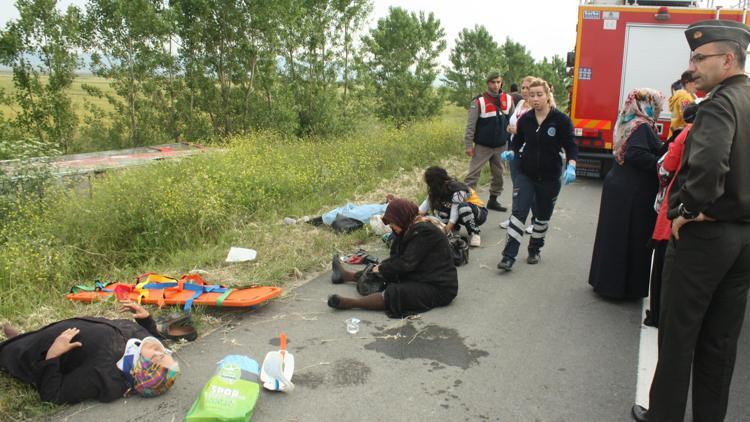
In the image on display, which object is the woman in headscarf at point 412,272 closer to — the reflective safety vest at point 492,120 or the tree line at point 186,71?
the reflective safety vest at point 492,120

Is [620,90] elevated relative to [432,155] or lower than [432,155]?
elevated

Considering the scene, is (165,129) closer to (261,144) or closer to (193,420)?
(261,144)

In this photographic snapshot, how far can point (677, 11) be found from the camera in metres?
9.54

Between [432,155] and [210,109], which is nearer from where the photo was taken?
[432,155]

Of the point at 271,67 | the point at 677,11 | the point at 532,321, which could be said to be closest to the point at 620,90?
the point at 677,11

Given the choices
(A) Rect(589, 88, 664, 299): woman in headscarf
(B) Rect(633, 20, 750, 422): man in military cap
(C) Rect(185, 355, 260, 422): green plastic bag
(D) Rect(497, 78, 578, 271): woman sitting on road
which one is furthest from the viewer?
Result: (D) Rect(497, 78, 578, 271): woman sitting on road

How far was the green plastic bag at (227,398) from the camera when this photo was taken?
9.83 ft

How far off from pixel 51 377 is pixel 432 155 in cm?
977

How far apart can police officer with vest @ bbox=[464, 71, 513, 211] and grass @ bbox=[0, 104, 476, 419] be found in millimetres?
1144

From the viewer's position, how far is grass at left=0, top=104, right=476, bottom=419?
495cm

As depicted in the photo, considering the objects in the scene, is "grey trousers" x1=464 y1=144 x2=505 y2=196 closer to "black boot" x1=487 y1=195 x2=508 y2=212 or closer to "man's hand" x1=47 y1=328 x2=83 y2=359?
"black boot" x1=487 y1=195 x2=508 y2=212

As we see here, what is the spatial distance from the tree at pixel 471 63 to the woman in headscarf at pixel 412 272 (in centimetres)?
2038

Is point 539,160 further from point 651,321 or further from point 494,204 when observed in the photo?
point 494,204

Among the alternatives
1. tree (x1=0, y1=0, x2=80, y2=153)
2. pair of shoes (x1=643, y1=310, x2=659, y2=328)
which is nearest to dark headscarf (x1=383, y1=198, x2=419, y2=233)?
pair of shoes (x1=643, y1=310, x2=659, y2=328)
